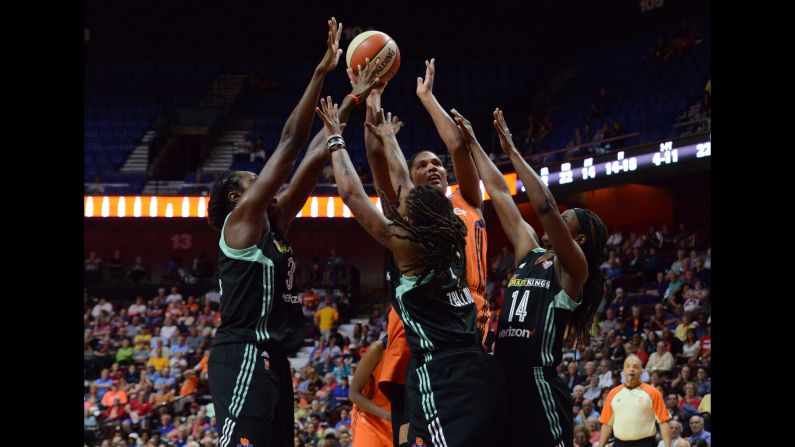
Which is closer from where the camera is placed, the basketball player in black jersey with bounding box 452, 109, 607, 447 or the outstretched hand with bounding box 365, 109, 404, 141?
the basketball player in black jersey with bounding box 452, 109, 607, 447

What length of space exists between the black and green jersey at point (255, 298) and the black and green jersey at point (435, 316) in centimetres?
65

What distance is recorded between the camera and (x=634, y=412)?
918 cm

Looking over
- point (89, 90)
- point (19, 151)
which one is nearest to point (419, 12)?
point (89, 90)

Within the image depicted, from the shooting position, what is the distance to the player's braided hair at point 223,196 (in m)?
4.66

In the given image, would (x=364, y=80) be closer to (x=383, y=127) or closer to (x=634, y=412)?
(x=383, y=127)

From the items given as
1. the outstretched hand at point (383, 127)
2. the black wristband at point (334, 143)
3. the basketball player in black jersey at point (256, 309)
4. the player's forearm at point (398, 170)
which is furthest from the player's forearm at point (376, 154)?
the black wristband at point (334, 143)

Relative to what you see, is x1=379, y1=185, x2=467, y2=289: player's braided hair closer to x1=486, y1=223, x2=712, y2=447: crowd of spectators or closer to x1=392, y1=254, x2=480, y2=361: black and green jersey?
x1=392, y1=254, x2=480, y2=361: black and green jersey

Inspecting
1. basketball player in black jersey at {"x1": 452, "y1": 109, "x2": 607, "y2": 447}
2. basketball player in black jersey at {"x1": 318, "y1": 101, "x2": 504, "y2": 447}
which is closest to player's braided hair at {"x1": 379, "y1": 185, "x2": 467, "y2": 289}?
basketball player in black jersey at {"x1": 318, "y1": 101, "x2": 504, "y2": 447}

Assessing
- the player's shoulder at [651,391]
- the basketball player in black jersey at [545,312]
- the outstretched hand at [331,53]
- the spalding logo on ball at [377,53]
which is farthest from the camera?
the player's shoulder at [651,391]

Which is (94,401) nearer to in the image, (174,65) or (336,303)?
(336,303)

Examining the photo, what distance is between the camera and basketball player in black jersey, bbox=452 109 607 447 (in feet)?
14.0

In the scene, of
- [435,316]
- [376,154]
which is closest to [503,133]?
[376,154]

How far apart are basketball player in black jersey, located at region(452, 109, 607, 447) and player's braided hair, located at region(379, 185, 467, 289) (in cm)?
Result: 43

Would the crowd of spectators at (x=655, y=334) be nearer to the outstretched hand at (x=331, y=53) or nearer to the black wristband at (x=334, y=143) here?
the outstretched hand at (x=331, y=53)
